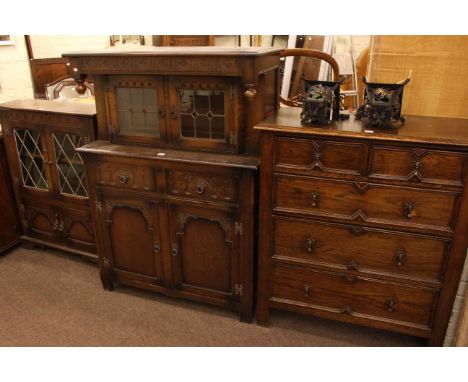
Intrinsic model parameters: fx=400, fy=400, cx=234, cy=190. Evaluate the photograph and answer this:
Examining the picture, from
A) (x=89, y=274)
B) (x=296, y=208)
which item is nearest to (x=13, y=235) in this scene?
(x=89, y=274)

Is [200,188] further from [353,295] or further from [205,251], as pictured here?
[353,295]

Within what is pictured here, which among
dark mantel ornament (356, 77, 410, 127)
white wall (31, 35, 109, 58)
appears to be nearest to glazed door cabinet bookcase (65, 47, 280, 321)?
dark mantel ornament (356, 77, 410, 127)

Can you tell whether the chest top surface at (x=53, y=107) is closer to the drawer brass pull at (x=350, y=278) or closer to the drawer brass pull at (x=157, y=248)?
the drawer brass pull at (x=157, y=248)

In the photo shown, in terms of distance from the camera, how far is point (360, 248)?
1834 millimetres

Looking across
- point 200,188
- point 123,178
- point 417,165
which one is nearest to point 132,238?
point 123,178

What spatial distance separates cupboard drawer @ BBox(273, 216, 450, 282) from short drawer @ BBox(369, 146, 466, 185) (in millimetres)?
264

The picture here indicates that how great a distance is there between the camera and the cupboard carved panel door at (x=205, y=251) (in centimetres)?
203

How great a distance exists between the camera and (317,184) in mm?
1793

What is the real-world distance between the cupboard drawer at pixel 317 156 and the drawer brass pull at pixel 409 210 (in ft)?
0.80

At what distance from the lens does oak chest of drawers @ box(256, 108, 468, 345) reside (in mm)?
1630

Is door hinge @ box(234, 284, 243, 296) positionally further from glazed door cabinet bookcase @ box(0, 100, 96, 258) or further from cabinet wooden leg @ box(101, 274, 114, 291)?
glazed door cabinet bookcase @ box(0, 100, 96, 258)

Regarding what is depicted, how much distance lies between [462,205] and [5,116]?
2.62m

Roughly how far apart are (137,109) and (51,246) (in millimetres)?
1327

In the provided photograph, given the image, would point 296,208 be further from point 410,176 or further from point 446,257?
point 446,257
